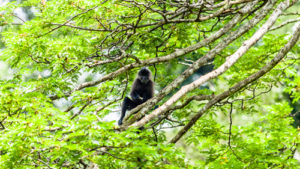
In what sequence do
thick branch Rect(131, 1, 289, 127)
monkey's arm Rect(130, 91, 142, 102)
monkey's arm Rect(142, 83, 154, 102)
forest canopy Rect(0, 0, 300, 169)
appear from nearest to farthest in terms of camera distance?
forest canopy Rect(0, 0, 300, 169), thick branch Rect(131, 1, 289, 127), monkey's arm Rect(130, 91, 142, 102), monkey's arm Rect(142, 83, 154, 102)

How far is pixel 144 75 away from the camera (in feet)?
22.1

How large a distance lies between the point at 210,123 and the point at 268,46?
2254mm

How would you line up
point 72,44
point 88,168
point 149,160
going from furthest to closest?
point 72,44, point 88,168, point 149,160

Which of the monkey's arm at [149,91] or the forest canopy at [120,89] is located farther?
the monkey's arm at [149,91]

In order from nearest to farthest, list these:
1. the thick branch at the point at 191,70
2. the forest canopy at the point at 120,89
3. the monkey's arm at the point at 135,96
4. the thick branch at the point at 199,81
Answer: the forest canopy at the point at 120,89, the thick branch at the point at 199,81, the thick branch at the point at 191,70, the monkey's arm at the point at 135,96

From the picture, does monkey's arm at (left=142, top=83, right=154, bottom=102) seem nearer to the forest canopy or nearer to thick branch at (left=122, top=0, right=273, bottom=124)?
the forest canopy

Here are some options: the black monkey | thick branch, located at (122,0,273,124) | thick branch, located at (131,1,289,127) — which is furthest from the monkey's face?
thick branch, located at (131,1,289,127)

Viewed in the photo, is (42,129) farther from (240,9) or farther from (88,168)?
(240,9)

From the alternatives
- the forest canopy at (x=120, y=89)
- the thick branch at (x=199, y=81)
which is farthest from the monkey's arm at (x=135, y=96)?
the thick branch at (x=199, y=81)

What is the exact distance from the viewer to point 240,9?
527 centimetres

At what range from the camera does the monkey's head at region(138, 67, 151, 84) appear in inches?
263

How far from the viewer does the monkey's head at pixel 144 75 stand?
6684mm

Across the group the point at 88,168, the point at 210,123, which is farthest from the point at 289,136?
the point at 88,168

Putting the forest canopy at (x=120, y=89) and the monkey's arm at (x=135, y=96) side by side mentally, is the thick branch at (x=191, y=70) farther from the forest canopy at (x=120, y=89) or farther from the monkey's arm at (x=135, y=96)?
the monkey's arm at (x=135, y=96)
